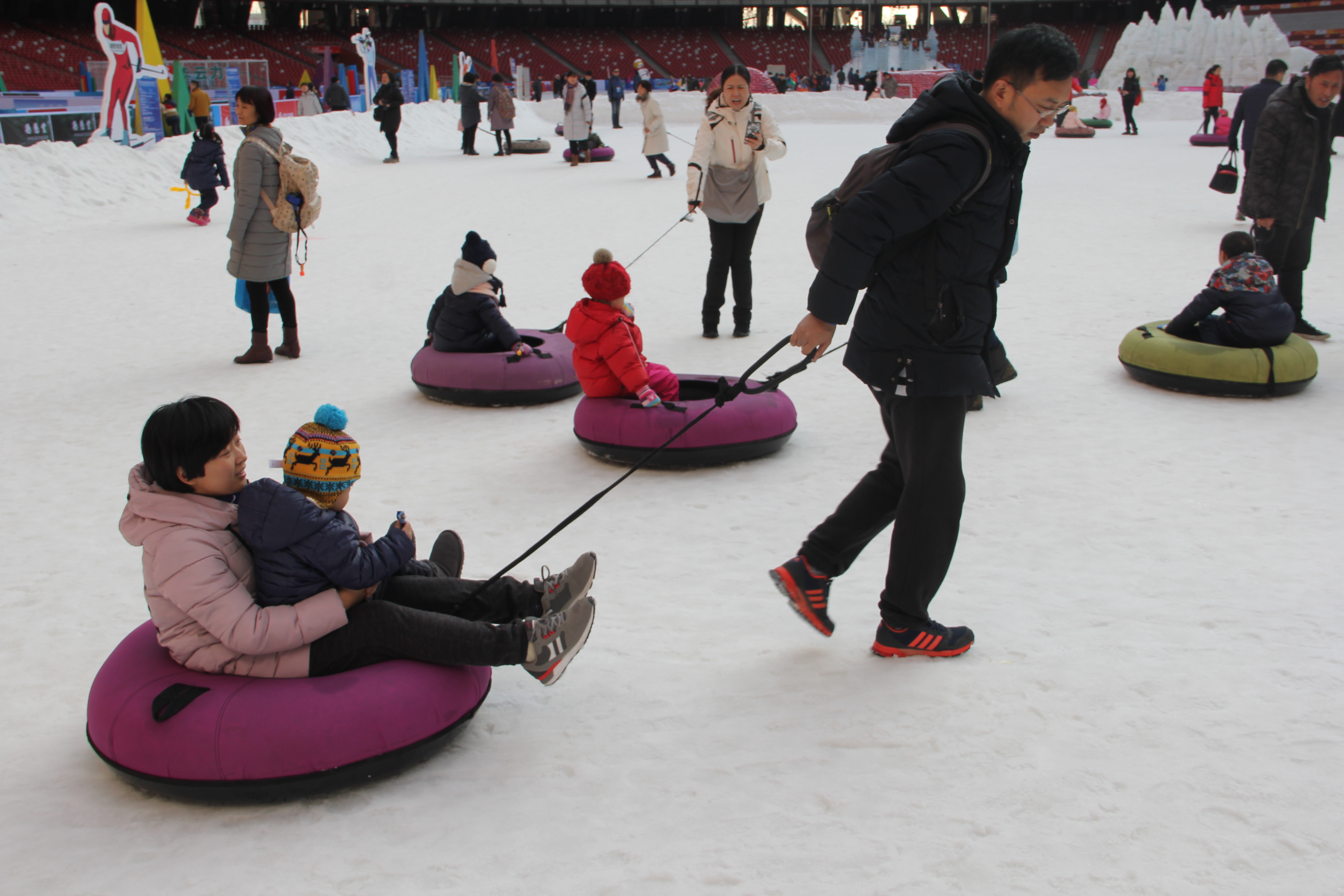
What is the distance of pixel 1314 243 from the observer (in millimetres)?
9133

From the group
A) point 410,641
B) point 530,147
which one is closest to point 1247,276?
point 410,641

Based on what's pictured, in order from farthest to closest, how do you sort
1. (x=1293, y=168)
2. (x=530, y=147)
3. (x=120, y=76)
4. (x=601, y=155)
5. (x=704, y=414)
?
(x=530, y=147)
(x=601, y=155)
(x=120, y=76)
(x=1293, y=168)
(x=704, y=414)

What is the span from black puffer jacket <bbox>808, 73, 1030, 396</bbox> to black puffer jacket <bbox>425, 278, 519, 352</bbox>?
3122 mm

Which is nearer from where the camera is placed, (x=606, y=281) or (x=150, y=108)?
(x=606, y=281)

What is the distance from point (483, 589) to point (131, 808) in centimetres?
89

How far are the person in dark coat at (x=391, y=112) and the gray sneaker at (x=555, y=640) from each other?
713 inches

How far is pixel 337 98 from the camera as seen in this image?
22781 millimetres

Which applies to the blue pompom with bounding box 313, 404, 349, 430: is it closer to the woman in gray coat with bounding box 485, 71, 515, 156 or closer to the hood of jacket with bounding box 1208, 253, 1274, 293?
the hood of jacket with bounding box 1208, 253, 1274, 293

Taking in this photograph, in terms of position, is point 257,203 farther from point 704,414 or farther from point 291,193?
point 704,414

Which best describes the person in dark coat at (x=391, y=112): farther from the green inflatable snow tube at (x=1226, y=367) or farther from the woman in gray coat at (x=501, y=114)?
the green inflatable snow tube at (x=1226, y=367)

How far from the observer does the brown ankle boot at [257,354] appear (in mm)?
6246

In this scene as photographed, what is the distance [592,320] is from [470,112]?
1771 centimetres

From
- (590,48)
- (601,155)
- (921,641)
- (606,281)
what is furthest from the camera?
(590,48)

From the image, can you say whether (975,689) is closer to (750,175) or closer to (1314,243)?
(750,175)
